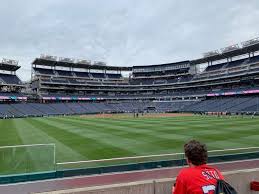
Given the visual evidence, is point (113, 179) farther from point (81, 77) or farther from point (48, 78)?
point (81, 77)

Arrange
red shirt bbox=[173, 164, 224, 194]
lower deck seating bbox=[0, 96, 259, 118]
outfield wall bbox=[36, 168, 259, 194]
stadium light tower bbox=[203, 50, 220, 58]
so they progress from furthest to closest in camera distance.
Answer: stadium light tower bbox=[203, 50, 220, 58]
lower deck seating bbox=[0, 96, 259, 118]
outfield wall bbox=[36, 168, 259, 194]
red shirt bbox=[173, 164, 224, 194]

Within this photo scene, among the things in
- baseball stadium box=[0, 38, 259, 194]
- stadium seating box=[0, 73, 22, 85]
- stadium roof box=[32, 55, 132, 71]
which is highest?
stadium roof box=[32, 55, 132, 71]

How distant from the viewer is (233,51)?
3548 inches

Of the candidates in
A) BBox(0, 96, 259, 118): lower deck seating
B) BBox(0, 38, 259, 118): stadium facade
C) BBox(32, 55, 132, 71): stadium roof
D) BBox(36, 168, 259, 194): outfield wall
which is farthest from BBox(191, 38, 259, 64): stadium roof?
BBox(36, 168, 259, 194): outfield wall

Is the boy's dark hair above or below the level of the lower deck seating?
above

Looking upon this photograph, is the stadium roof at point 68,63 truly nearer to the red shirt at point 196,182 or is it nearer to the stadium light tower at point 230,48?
the stadium light tower at point 230,48

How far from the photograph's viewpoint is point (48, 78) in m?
106

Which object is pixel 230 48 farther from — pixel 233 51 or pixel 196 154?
pixel 196 154

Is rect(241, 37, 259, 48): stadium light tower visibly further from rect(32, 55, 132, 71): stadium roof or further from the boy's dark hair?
the boy's dark hair

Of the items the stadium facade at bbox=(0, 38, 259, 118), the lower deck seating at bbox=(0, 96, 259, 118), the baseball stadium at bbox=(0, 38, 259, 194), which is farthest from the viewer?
the stadium facade at bbox=(0, 38, 259, 118)

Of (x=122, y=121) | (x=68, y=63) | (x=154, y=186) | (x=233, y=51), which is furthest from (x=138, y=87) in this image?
(x=154, y=186)

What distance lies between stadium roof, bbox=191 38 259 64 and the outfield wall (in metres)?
83.1

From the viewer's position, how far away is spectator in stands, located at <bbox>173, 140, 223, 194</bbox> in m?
3.45

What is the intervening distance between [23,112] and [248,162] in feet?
245
